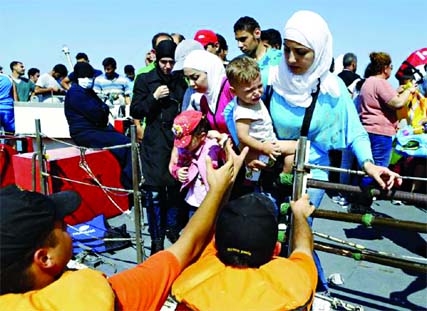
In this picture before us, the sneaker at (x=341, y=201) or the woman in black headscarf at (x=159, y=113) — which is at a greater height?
the woman in black headscarf at (x=159, y=113)

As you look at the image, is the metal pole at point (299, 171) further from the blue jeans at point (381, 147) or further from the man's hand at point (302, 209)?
the blue jeans at point (381, 147)

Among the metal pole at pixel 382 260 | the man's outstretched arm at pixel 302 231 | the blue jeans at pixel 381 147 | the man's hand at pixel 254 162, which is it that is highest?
the man's hand at pixel 254 162

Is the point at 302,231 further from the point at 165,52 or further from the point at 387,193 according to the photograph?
the point at 165,52

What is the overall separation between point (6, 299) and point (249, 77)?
1.68 meters

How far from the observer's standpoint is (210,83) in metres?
3.16

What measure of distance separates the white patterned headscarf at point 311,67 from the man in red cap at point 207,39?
9.99 feet

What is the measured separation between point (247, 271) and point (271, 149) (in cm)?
105

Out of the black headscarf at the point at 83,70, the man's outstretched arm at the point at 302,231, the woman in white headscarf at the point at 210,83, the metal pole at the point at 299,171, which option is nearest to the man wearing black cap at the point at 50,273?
the man's outstretched arm at the point at 302,231

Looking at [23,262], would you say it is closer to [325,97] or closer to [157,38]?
[325,97]

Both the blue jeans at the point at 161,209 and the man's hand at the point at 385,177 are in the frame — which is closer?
the man's hand at the point at 385,177

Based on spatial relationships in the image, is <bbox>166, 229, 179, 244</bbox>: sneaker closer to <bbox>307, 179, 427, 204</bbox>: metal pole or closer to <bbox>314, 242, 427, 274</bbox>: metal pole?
<bbox>314, 242, 427, 274</bbox>: metal pole

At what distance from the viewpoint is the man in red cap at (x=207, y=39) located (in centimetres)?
545

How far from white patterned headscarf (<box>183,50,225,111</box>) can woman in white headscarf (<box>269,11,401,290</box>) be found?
62cm

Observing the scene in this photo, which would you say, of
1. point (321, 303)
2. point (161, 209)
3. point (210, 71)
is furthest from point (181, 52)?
point (321, 303)
